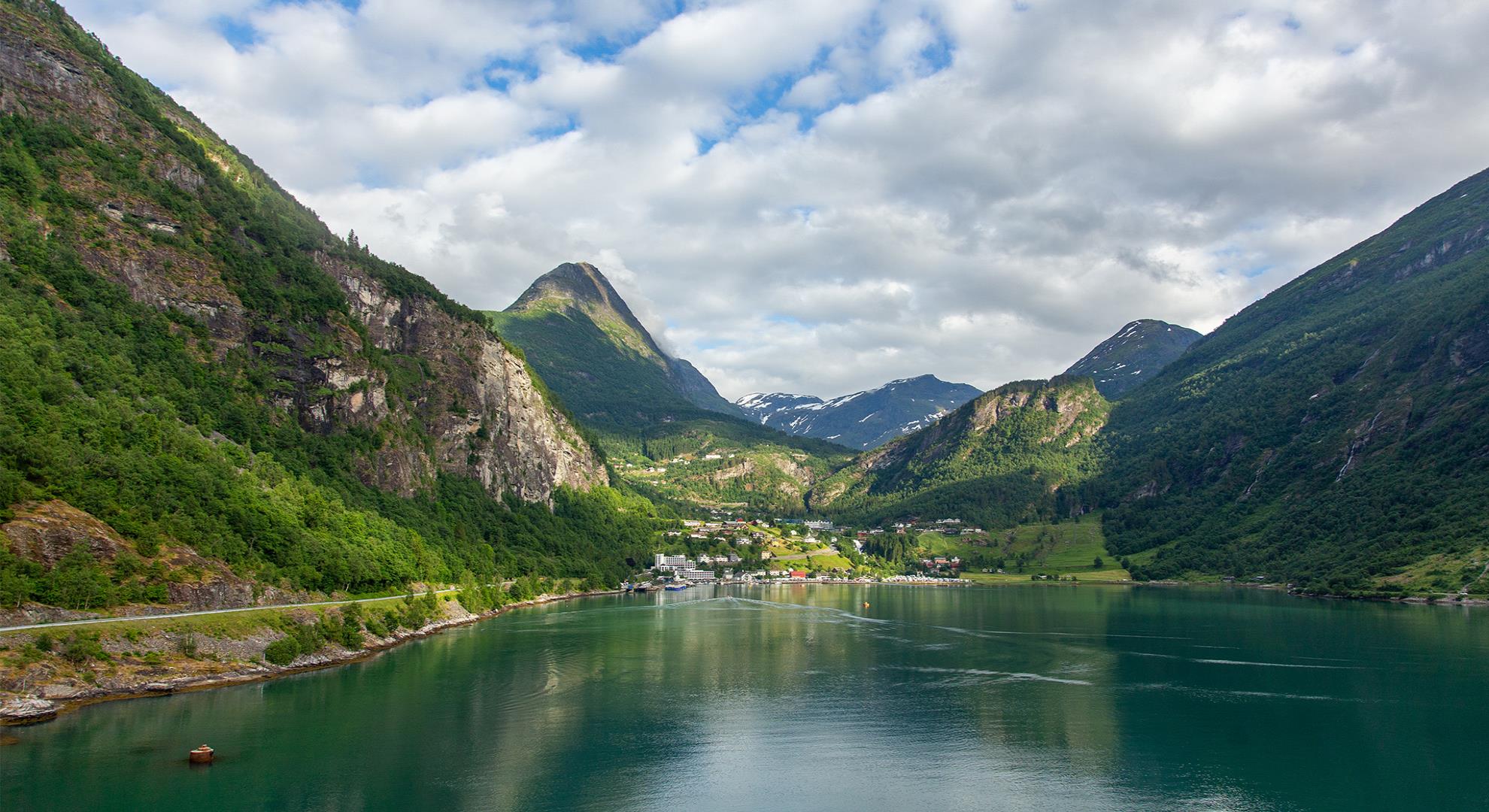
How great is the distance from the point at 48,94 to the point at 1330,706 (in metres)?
161

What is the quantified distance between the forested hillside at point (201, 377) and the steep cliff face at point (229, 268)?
36 centimetres

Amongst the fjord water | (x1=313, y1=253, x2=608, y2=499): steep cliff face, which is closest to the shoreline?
the fjord water

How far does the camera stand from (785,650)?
93.1 metres

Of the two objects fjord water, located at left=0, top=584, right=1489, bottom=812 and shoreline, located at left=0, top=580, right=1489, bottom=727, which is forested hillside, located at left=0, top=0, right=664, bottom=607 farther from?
fjord water, located at left=0, top=584, right=1489, bottom=812

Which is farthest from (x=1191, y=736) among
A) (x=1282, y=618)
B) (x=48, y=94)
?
(x=48, y=94)

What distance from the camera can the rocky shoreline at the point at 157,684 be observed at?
→ 4766 centimetres

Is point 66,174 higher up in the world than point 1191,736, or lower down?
higher up

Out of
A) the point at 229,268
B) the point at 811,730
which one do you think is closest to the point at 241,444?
the point at 229,268

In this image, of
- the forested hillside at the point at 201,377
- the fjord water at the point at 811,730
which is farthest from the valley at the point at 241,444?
the fjord water at the point at 811,730

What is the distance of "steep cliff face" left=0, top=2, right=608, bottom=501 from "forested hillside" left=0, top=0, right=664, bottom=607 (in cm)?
36

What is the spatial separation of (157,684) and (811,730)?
4400 centimetres

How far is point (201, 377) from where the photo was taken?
101 metres

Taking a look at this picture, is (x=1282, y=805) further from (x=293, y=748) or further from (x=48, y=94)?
(x=48, y=94)

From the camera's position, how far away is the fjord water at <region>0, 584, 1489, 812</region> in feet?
136
